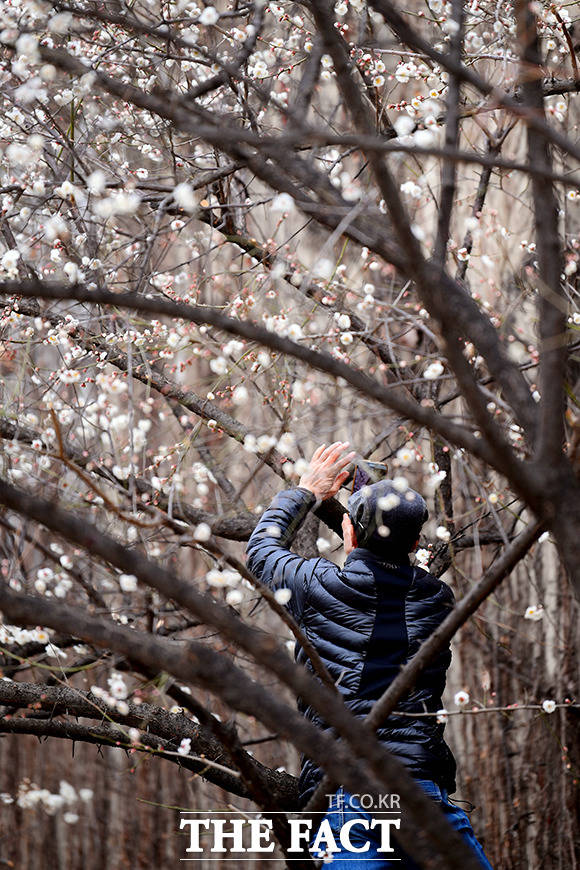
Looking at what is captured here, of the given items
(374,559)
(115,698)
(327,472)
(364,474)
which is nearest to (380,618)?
(374,559)

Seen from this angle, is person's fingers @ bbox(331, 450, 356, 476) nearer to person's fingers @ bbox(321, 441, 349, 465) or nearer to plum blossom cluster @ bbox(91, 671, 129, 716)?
person's fingers @ bbox(321, 441, 349, 465)

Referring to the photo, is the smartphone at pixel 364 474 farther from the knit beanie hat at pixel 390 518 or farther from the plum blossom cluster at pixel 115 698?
the plum blossom cluster at pixel 115 698

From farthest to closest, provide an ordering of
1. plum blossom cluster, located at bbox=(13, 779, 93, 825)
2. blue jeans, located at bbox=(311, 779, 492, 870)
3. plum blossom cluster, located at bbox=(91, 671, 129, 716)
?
plum blossom cluster, located at bbox=(13, 779, 93, 825) < plum blossom cluster, located at bbox=(91, 671, 129, 716) < blue jeans, located at bbox=(311, 779, 492, 870)

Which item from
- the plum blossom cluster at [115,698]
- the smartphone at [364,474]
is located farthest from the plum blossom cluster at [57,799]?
the smartphone at [364,474]

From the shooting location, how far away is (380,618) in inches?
82.8

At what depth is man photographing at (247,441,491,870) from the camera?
2074 mm

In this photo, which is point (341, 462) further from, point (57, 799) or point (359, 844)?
point (57, 799)

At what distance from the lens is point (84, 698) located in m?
2.46

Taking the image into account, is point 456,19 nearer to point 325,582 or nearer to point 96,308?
point 325,582

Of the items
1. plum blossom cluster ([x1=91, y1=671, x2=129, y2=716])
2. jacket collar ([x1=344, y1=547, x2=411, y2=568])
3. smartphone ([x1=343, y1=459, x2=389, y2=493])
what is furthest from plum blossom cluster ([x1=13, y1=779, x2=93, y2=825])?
jacket collar ([x1=344, y1=547, x2=411, y2=568])

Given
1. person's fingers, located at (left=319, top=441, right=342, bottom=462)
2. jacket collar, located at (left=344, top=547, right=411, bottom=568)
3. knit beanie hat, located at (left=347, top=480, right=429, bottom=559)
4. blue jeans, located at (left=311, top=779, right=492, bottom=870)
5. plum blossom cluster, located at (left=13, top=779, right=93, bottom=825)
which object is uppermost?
person's fingers, located at (left=319, top=441, right=342, bottom=462)

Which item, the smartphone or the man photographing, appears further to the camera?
the smartphone

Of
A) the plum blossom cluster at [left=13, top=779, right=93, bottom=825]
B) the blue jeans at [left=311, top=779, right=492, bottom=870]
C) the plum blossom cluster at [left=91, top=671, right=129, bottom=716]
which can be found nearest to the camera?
the blue jeans at [left=311, top=779, right=492, bottom=870]

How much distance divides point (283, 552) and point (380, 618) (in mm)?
295
